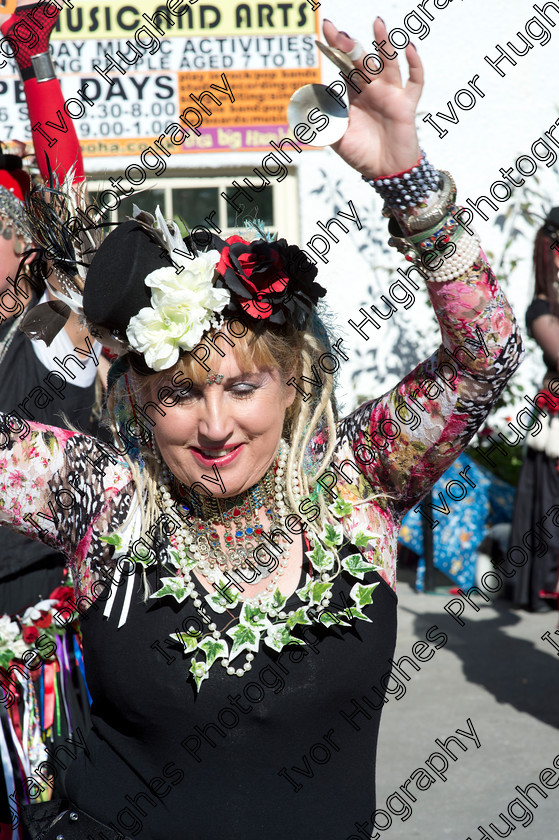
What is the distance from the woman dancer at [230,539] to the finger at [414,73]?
41 centimetres

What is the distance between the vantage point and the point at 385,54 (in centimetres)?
128

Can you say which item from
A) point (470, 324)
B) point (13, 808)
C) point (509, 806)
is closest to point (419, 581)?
point (509, 806)

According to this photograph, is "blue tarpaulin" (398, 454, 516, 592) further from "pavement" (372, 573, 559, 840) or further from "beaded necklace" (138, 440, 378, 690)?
"beaded necklace" (138, 440, 378, 690)

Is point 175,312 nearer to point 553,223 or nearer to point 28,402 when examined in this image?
point 28,402

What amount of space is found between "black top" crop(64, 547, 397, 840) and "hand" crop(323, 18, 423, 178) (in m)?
0.72

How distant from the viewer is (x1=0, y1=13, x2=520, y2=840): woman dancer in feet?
5.30

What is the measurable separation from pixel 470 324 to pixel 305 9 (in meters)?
5.76

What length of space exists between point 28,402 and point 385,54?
1.68 metres

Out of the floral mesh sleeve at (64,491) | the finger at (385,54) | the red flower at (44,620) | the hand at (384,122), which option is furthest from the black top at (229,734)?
the red flower at (44,620)

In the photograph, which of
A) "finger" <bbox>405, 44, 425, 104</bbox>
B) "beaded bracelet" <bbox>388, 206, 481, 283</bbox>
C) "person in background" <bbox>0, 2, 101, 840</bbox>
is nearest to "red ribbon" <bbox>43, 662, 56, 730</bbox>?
"person in background" <bbox>0, 2, 101, 840</bbox>

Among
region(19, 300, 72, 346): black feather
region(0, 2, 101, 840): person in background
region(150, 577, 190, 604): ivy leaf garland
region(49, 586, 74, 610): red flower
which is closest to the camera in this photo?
region(150, 577, 190, 604): ivy leaf garland

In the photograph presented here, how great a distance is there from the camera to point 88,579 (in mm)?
1732

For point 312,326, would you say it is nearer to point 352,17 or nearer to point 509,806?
point 509,806

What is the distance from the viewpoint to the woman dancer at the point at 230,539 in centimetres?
161
